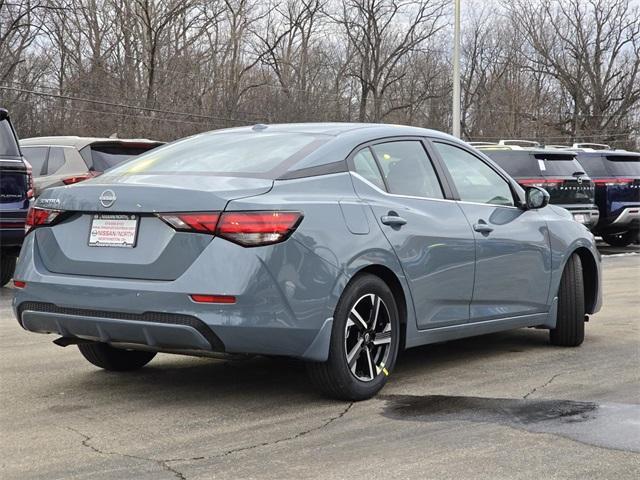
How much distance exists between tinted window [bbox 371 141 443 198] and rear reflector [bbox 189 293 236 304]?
4.71 ft

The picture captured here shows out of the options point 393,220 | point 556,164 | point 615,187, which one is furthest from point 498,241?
point 615,187

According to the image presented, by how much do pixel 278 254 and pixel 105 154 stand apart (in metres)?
9.08

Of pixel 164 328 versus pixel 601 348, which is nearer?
pixel 164 328

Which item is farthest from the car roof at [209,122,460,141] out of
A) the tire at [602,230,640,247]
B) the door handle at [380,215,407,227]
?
the tire at [602,230,640,247]

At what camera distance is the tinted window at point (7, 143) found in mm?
10078

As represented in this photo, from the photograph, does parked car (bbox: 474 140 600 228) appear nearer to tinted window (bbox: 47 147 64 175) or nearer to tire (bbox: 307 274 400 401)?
tinted window (bbox: 47 147 64 175)

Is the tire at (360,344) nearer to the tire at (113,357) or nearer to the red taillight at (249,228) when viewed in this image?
the red taillight at (249,228)

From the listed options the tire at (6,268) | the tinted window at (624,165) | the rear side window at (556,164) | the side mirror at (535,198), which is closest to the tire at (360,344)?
the side mirror at (535,198)

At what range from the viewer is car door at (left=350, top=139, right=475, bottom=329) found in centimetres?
549

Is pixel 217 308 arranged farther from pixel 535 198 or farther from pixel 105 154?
pixel 105 154

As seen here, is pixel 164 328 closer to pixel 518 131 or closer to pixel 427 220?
pixel 427 220

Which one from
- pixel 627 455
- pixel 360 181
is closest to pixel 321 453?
pixel 627 455

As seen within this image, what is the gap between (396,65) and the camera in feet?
185

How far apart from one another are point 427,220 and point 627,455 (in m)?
1.96
